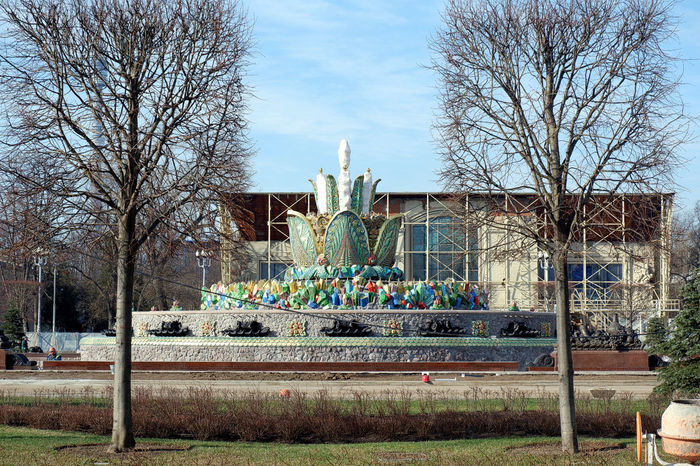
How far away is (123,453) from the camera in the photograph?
40.9ft

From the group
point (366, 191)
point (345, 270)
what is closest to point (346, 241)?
point (345, 270)

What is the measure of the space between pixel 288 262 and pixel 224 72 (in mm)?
48362

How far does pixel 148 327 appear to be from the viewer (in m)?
34.9

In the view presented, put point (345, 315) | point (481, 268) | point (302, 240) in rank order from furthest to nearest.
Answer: point (481, 268)
point (302, 240)
point (345, 315)

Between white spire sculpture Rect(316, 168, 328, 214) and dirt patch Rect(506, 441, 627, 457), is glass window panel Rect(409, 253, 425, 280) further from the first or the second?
dirt patch Rect(506, 441, 627, 457)

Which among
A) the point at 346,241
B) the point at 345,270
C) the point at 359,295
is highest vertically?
the point at 346,241

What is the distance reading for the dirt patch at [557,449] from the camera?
1266 centimetres

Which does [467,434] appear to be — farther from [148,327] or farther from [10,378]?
[148,327]

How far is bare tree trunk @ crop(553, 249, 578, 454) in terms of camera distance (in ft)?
41.7

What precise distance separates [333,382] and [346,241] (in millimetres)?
10406

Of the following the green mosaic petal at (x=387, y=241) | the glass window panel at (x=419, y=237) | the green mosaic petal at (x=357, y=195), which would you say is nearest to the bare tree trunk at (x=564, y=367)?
the green mosaic petal at (x=387, y=241)

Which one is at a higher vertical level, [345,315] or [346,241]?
[346,241]

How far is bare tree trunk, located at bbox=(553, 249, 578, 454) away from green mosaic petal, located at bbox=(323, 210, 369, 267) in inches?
886

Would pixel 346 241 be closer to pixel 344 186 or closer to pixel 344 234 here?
pixel 344 234
